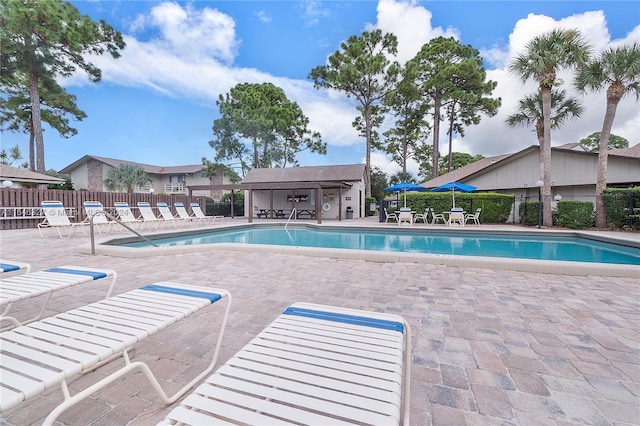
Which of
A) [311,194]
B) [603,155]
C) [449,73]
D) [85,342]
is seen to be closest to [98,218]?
[85,342]

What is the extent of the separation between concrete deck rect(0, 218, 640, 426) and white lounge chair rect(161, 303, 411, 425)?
1.89ft

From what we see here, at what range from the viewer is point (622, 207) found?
1097 centimetres

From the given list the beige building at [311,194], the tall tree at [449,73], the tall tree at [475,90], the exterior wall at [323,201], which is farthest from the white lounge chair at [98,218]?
the tall tree at [475,90]

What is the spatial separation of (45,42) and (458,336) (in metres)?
24.5

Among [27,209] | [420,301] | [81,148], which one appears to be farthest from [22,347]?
[81,148]

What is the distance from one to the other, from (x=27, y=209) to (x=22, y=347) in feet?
48.6

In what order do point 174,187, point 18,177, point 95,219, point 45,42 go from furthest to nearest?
point 174,187 < point 45,42 < point 18,177 < point 95,219

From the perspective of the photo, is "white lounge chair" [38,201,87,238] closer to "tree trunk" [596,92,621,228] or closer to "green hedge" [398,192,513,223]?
"green hedge" [398,192,513,223]

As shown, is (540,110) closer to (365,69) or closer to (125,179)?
(365,69)

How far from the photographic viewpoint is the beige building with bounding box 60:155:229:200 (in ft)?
94.3

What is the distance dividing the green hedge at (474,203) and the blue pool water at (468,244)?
399cm

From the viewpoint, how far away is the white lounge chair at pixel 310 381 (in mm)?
929

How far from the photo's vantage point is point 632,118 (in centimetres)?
1396

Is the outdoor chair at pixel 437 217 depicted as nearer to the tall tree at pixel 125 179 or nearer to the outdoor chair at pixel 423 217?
the outdoor chair at pixel 423 217
